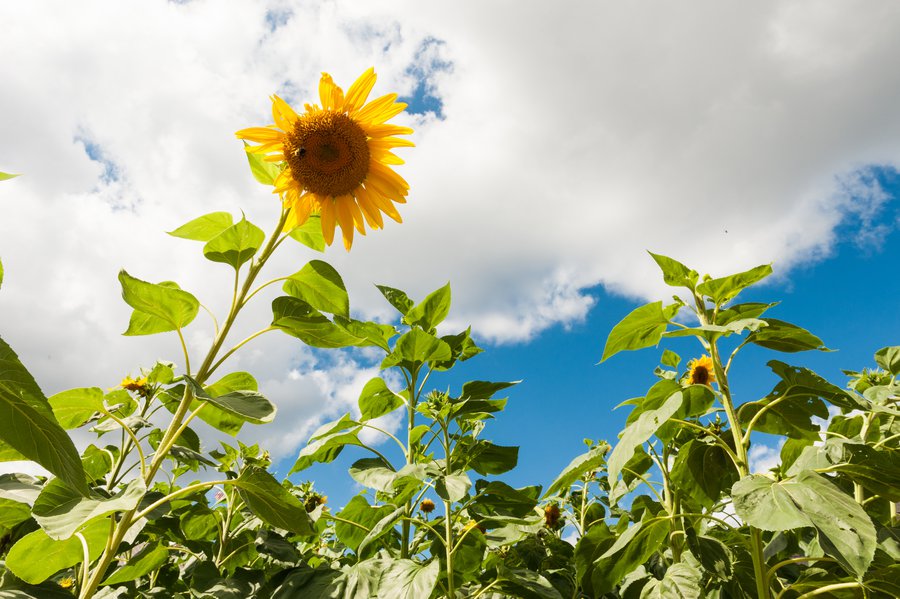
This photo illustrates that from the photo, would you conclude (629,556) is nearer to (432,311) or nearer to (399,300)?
(432,311)

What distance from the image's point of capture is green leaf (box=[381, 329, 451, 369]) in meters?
2.56

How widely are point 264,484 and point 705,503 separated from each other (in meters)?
1.62

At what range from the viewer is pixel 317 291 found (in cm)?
189

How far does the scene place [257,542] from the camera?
9.13ft

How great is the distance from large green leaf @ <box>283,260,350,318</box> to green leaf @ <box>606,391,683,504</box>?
941 mm

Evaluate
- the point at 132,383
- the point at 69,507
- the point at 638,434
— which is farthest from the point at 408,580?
the point at 132,383

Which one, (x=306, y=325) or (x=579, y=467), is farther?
(x=579, y=467)

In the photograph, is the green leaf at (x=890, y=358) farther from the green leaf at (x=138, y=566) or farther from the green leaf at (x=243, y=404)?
the green leaf at (x=138, y=566)

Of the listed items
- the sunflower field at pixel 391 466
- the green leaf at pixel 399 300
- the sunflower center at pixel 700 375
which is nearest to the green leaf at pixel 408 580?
the sunflower field at pixel 391 466

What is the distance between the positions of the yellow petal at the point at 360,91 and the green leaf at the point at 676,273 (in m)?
1.19

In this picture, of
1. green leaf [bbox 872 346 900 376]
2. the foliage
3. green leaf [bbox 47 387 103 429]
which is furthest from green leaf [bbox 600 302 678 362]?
green leaf [bbox 872 346 900 376]

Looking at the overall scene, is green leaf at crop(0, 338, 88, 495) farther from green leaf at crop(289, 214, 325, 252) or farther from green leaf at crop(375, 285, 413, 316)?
green leaf at crop(375, 285, 413, 316)

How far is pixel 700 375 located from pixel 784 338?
120 cm

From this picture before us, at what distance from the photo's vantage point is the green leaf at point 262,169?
1.97m
